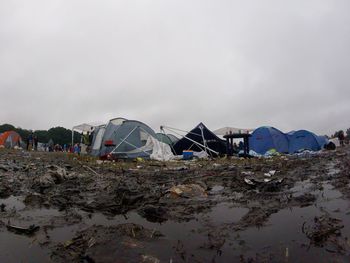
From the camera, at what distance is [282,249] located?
12.9 ft

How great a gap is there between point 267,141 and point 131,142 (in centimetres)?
1154

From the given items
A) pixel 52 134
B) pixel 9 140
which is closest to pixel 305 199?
pixel 9 140

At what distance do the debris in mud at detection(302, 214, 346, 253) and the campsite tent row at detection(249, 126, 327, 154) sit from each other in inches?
805

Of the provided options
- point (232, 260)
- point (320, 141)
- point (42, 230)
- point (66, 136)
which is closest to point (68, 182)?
point (42, 230)

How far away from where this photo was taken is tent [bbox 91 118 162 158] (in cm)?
1907

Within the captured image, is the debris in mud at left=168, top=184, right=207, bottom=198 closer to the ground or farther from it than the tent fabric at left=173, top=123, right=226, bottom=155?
closer to the ground

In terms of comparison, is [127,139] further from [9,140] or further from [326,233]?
[9,140]

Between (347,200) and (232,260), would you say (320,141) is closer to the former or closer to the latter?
(347,200)

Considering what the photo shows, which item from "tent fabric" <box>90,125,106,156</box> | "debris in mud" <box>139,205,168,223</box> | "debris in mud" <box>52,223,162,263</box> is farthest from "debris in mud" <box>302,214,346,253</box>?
"tent fabric" <box>90,125,106,156</box>

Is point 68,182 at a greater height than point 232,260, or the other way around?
point 68,182

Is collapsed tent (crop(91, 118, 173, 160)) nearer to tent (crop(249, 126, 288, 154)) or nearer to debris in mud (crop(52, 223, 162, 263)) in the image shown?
tent (crop(249, 126, 288, 154))

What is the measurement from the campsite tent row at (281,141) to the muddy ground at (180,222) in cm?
1740

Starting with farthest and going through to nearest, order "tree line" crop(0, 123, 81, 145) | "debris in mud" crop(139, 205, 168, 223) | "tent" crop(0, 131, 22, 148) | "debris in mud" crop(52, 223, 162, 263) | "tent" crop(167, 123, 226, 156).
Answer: "tree line" crop(0, 123, 81, 145)
"tent" crop(0, 131, 22, 148)
"tent" crop(167, 123, 226, 156)
"debris in mud" crop(139, 205, 168, 223)
"debris in mud" crop(52, 223, 162, 263)

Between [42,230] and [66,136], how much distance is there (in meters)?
113
